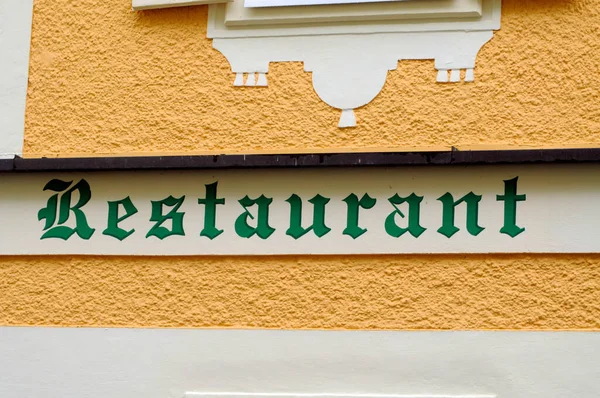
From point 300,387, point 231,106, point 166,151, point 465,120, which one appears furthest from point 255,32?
point 300,387

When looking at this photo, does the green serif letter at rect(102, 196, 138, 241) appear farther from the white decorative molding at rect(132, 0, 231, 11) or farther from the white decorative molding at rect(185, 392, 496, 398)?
the white decorative molding at rect(132, 0, 231, 11)

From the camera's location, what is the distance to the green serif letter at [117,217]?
6688mm

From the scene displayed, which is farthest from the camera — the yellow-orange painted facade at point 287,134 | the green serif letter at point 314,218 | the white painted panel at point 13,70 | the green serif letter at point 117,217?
the white painted panel at point 13,70

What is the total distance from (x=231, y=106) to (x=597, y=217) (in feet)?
7.41

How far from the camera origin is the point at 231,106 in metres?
6.74

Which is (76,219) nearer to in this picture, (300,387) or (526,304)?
(300,387)

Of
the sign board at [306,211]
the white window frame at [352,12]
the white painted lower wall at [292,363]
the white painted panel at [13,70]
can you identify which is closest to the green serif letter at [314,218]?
the sign board at [306,211]

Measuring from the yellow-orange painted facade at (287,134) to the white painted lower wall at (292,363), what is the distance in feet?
0.28

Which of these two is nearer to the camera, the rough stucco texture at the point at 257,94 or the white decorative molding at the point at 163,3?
the rough stucco texture at the point at 257,94

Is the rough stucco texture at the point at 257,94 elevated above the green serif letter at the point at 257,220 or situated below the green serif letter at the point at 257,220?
above

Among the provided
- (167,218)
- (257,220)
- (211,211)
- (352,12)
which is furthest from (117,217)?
(352,12)

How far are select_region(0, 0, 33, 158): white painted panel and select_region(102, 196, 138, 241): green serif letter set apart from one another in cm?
74

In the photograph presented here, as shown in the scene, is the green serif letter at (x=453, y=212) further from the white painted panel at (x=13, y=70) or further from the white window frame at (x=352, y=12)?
the white painted panel at (x=13, y=70)

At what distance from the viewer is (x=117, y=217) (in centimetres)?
673
